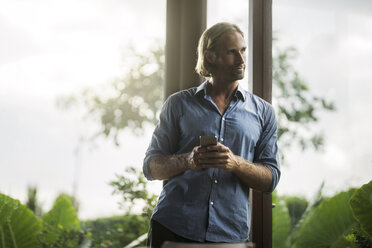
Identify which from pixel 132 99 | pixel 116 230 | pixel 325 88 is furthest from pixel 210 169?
pixel 132 99

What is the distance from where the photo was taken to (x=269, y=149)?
5.66 feet

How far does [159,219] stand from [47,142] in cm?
154

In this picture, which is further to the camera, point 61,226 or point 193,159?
point 61,226

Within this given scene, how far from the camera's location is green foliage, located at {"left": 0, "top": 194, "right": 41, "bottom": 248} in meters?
2.44

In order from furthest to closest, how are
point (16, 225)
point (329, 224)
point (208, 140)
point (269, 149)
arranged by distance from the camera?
point (16, 225) → point (329, 224) → point (269, 149) → point (208, 140)

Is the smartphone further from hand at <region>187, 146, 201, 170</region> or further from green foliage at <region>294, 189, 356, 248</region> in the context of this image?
green foliage at <region>294, 189, 356, 248</region>

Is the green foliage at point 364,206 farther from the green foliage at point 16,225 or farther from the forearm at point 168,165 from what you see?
the green foliage at point 16,225

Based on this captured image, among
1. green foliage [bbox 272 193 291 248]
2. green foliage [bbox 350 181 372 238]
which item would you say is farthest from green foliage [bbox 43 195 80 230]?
green foliage [bbox 350 181 372 238]

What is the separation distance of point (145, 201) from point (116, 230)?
53 centimetres

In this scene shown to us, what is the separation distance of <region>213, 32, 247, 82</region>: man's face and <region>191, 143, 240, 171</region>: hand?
0.39 m

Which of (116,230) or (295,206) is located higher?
(295,206)

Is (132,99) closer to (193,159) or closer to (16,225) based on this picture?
(16,225)

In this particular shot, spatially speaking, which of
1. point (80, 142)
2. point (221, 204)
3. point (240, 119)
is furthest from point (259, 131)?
point (80, 142)

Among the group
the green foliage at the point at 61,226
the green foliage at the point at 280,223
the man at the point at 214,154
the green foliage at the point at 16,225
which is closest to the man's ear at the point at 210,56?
the man at the point at 214,154
